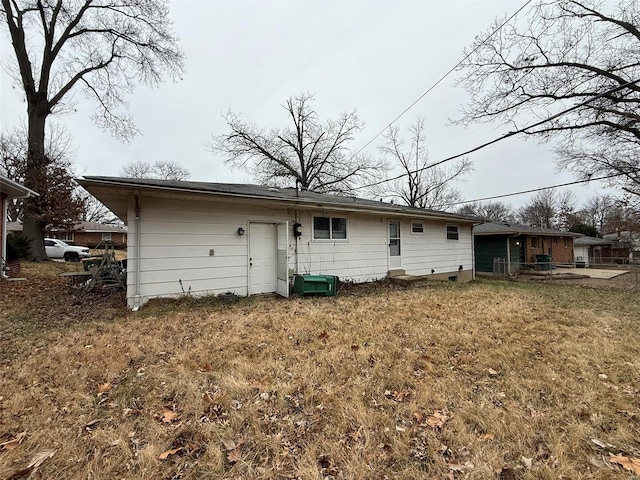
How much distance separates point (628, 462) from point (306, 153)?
80.8 ft

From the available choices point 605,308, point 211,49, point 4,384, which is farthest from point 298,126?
point 4,384

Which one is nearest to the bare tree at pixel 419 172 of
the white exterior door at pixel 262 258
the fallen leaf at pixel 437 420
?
the white exterior door at pixel 262 258

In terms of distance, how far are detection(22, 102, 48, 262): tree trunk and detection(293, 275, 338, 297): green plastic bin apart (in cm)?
1351

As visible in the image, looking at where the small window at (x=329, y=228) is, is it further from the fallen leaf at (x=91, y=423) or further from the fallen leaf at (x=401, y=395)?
the fallen leaf at (x=91, y=423)

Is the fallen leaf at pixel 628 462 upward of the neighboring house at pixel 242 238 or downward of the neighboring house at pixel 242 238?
downward

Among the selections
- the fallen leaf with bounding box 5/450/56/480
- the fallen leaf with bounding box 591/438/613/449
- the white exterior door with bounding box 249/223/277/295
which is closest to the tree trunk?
the white exterior door with bounding box 249/223/277/295

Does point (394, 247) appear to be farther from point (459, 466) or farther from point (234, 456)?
point (234, 456)

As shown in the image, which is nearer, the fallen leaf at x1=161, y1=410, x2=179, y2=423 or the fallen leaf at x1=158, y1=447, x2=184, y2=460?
the fallen leaf at x1=158, y1=447, x2=184, y2=460

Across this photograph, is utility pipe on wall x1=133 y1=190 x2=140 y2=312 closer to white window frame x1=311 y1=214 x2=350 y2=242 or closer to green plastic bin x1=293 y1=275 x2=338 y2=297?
green plastic bin x1=293 y1=275 x2=338 y2=297

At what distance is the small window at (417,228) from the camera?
444 inches

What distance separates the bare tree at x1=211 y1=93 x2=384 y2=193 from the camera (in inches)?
899

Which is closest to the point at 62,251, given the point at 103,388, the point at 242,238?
the point at 242,238

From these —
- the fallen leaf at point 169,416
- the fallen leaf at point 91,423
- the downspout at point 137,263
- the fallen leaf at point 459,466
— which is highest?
the downspout at point 137,263

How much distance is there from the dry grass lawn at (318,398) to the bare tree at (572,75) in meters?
10.8
